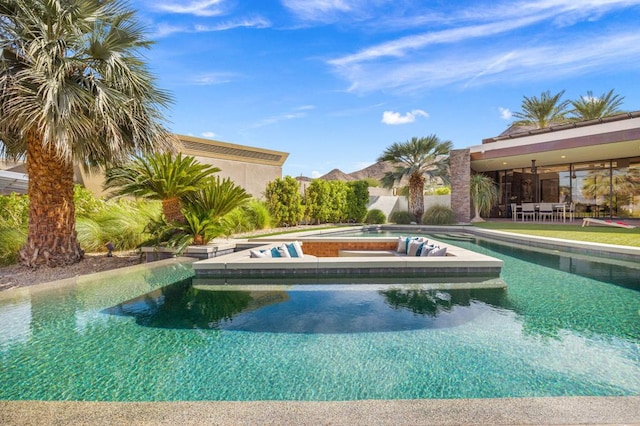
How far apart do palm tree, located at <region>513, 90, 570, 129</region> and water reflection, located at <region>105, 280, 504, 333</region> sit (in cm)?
2532

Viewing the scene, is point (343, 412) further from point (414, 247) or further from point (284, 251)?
point (414, 247)

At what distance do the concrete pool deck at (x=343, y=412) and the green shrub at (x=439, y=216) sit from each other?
17.5m

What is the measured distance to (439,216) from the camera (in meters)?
19.1

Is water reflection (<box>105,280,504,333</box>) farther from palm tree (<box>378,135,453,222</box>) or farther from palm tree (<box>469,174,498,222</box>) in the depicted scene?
palm tree (<box>469,174,498,222</box>)

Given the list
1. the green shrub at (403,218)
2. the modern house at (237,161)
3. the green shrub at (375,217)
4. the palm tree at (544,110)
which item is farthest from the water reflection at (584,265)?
the palm tree at (544,110)

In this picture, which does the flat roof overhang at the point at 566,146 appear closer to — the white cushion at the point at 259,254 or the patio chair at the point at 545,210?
the patio chair at the point at 545,210

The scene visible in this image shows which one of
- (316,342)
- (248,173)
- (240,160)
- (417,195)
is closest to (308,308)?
(316,342)

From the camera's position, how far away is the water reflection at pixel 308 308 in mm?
4055

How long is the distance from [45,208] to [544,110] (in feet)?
96.9

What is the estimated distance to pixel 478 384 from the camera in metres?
2.68

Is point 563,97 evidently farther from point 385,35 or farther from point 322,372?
point 322,372

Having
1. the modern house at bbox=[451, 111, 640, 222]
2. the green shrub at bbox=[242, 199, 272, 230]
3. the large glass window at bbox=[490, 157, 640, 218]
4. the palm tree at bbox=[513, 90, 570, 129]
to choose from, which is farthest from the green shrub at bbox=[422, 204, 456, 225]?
the palm tree at bbox=[513, 90, 570, 129]

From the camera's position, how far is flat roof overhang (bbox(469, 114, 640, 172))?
45.5 feet

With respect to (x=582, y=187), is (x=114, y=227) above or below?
below
